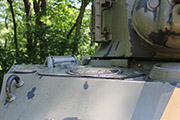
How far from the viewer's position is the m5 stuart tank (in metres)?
1.52

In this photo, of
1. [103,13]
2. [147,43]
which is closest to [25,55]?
[103,13]

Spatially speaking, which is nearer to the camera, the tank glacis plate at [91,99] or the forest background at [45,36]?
the tank glacis plate at [91,99]

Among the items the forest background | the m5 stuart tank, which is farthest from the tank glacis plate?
the forest background

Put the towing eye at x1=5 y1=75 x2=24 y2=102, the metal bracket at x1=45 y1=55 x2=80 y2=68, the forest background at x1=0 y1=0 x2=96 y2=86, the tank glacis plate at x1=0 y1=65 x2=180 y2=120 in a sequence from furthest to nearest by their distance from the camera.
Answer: the forest background at x1=0 y1=0 x2=96 y2=86, the metal bracket at x1=45 y1=55 x2=80 y2=68, the towing eye at x1=5 y1=75 x2=24 y2=102, the tank glacis plate at x1=0 y1=65 x2=180 y2=120

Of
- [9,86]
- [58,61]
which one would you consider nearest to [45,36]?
[58,61]

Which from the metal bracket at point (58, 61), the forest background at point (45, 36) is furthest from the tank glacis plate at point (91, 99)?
the forest background at point (45, 36)

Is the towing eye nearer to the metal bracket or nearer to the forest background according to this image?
the metal bracket

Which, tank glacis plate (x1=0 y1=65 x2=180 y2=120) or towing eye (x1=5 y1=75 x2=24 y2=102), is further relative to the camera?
towing eye (x1=5 y1=75 x2=24 y2=102)

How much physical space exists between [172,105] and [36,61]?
21.8 feet

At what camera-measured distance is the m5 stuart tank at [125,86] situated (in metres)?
1.52

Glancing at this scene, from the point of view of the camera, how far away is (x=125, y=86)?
1651mm

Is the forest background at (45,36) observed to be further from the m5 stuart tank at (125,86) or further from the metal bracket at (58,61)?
the m5 stuart tank at (125,86)

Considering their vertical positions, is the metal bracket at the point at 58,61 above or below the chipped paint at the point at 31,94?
above

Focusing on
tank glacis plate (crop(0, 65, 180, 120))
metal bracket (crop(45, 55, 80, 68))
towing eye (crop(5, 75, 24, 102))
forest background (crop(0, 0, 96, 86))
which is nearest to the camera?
tank glacis plate (crop(0, 65, 180, 120))
